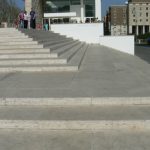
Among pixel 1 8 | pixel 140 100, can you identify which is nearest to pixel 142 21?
pixel 1 8

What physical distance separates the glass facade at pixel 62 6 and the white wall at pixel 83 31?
15712 mm

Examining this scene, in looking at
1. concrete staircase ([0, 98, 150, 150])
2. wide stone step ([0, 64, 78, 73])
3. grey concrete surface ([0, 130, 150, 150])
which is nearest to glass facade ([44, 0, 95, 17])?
wide stone step ([0, 64, 78, 73])

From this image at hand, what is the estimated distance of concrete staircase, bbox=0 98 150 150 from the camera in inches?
245

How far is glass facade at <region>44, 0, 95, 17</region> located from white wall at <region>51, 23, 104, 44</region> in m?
15.7

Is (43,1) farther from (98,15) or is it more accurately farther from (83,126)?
(83,126)

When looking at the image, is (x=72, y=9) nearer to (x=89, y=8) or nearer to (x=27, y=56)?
(x=89, y=8)

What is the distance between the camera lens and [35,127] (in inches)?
271

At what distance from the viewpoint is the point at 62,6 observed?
2067 inches

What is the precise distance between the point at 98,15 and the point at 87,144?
148 feet

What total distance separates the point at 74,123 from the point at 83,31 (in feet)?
98.6

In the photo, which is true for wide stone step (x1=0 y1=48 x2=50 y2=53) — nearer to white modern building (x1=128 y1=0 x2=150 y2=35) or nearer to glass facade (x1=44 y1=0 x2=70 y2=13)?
glass facade (x1=44 y1=0 x2=70 y2=13)

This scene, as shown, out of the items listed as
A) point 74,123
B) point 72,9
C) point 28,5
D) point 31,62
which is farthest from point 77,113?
point 72,9

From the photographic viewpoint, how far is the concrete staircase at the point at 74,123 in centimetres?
623

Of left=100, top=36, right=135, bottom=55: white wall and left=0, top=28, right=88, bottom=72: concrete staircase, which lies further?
left=100, top=36, right=135, bottom=55: white wall
